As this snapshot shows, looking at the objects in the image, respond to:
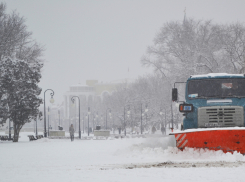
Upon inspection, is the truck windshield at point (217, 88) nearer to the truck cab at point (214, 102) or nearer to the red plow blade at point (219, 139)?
the truck cab at point (214, 102)

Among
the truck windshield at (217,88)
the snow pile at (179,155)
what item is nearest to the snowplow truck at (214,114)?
the truck windshield at (217,88)

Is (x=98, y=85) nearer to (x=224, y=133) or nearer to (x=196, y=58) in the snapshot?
(x=196, y=58)

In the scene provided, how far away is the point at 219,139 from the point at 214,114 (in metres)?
1.32

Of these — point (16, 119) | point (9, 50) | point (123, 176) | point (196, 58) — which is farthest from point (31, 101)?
point (123, 176)

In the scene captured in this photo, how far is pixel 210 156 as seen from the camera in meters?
13.8

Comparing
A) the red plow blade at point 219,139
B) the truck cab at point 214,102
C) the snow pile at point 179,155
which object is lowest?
the snow pile at point 179,155

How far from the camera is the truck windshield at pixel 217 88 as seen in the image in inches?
596

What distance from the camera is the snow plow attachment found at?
1339 centimetres

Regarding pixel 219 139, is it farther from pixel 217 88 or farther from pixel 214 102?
pixel 217 88

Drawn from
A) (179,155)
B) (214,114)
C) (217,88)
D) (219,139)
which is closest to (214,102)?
(214,114)

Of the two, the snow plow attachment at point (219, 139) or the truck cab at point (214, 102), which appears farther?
the truck cab at point (214, 102)

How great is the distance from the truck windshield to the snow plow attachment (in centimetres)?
185

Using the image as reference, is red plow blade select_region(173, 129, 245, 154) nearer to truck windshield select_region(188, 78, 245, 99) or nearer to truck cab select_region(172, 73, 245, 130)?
truck cab select_region(172, 73, 245, 130)

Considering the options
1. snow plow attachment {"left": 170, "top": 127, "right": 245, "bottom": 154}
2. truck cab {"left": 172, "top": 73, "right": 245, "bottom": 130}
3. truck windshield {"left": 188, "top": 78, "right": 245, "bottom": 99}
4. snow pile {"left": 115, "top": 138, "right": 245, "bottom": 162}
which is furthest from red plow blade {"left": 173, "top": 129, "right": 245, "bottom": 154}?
truck windshield {"left": 188, "top": 78, "right": 245, "bottom": 99}
